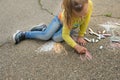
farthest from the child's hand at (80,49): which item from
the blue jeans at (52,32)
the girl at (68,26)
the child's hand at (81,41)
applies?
the blue jeans at (52,32)

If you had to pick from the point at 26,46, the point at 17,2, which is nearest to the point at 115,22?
the point at 26,46

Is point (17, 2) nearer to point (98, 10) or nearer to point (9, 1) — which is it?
point (9, 1)

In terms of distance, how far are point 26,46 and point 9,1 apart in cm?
139

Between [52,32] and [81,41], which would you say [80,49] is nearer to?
[81,41]

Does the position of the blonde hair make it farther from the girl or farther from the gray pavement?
the gray pavement

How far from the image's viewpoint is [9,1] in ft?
14.1

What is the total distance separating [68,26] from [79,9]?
10.1 inches

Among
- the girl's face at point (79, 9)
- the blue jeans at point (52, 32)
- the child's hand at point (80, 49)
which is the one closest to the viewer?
the girl's face at point (79, 9)

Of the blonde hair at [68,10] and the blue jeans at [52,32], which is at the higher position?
the blonde hair at [68,10]

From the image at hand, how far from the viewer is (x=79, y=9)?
2.68 m

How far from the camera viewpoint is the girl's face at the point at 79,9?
2648 millimetres

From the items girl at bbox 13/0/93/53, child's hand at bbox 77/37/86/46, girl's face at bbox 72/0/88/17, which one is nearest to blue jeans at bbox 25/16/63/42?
girl at bbox 13/0/93/53

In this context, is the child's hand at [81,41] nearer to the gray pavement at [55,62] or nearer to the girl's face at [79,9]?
the gray pavement at [55,62]

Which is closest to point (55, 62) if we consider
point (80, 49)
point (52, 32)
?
point (80, 49)
